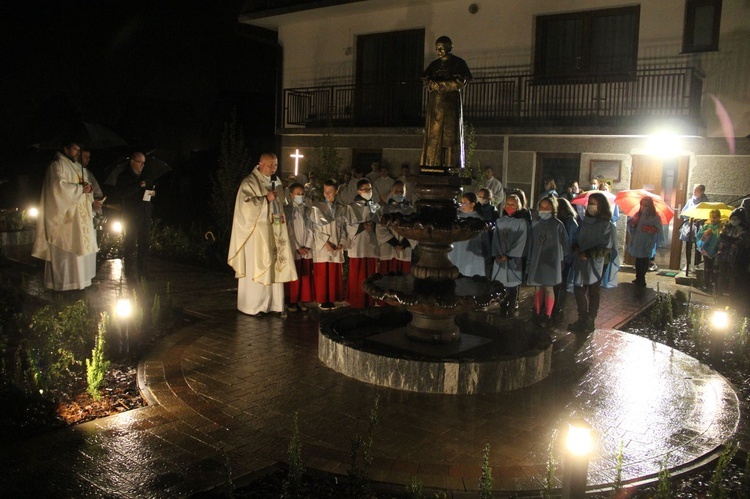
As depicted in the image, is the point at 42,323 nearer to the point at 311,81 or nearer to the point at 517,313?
the point at 517,313

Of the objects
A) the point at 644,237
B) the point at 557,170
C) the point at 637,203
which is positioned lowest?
the point at 644,237

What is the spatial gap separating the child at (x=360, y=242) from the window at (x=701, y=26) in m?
9.57

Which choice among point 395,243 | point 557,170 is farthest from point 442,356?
point 557,170

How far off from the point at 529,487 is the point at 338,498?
1.32 m

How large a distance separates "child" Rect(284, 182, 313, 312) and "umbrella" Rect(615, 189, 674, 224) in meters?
7.13

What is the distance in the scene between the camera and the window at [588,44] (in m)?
16.1

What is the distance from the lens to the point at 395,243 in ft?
32.3

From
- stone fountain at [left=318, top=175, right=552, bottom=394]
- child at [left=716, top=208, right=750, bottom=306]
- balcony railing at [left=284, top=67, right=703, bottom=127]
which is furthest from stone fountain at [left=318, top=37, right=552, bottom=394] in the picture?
balcony railing at [left=284, top=67, right=703, bottom=127]

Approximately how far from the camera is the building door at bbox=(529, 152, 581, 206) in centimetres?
1647

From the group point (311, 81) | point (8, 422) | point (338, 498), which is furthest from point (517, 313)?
point (311, 81)

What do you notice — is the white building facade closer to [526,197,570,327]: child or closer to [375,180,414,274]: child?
[375,180,414,274]: child

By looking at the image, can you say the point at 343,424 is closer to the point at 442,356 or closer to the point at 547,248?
the point at 442,356

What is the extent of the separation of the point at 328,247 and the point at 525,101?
31.6 ft

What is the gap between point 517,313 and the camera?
33.3 ft
